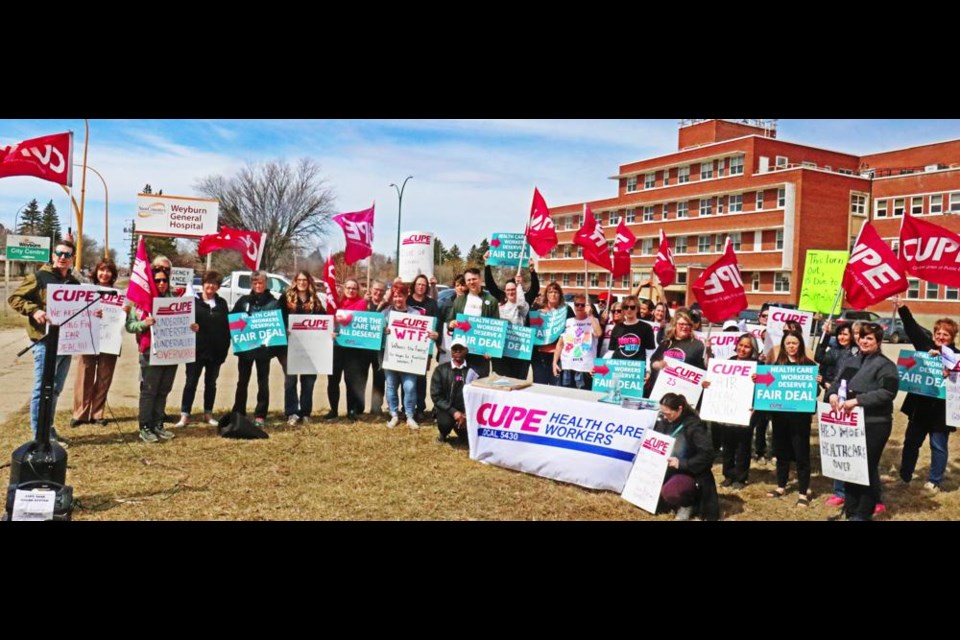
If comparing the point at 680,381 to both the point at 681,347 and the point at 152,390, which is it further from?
the point at 152,390

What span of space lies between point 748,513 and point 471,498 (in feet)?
8.88

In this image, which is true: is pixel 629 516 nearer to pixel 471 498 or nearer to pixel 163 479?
pixel 471 498

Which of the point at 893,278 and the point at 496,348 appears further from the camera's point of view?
the point at 496,348

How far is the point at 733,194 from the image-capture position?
2096 inches

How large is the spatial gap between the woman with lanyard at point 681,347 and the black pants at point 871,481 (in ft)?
6.10

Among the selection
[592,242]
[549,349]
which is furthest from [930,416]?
[592,242]

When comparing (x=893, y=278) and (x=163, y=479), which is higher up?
(x=893, y=278)

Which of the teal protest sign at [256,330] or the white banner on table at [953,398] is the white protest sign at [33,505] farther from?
the white banner on table at [953,398]

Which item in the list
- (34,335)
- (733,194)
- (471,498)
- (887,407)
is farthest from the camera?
(733,194)

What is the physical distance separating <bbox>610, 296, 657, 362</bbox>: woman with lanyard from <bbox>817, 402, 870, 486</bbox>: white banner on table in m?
2.09

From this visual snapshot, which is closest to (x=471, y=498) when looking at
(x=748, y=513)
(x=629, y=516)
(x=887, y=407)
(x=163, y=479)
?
(x=629, y=516)

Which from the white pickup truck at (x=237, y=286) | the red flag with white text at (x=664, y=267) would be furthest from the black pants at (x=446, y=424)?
the white pickup truck at (x=237, y=286)

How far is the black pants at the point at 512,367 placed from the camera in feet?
31.3

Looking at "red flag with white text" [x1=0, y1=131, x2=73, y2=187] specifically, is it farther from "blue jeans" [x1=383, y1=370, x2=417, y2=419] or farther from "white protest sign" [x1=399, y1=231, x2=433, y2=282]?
"white protest sign" [x1=399, y1=231, x2=433, y2=282]
